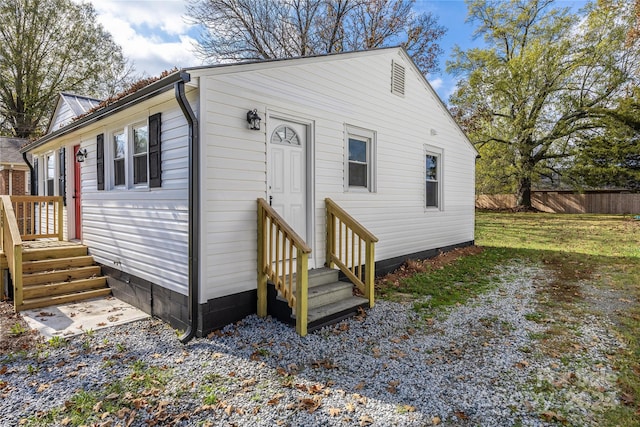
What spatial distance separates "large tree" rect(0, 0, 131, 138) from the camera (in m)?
18.1

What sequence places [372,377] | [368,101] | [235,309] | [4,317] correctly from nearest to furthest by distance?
[372,377]
[235,309]
[4,317]
[368,101]

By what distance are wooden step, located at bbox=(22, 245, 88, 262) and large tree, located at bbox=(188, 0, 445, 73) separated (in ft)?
38.8

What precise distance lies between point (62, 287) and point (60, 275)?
1.19 feet

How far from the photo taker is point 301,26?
16.7 metres

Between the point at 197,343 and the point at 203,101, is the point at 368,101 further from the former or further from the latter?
the point at 197,343

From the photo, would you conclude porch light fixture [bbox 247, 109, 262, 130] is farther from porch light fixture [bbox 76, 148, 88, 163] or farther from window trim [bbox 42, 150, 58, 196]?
window trim [bbox 42, 150, 58, 196]

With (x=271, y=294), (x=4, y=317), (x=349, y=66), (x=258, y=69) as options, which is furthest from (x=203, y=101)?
(x=4, y=317)

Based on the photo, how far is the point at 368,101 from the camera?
6.70m

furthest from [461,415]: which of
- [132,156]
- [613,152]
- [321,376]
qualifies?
[613,152]

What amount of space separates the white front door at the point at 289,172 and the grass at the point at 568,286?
6.77 ft

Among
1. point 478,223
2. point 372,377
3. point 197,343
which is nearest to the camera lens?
point 372,377

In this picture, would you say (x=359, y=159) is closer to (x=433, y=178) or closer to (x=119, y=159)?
(x=433, y=178)

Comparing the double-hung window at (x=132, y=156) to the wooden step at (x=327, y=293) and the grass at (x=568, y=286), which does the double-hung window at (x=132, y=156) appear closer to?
the wooden step at (x=327, y=293)

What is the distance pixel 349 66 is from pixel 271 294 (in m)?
4.20
